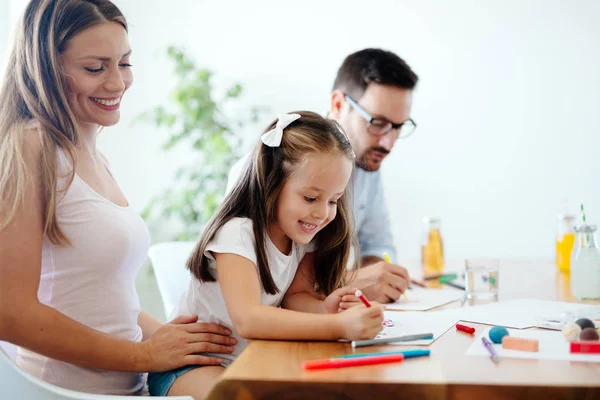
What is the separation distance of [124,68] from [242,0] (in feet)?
8.18

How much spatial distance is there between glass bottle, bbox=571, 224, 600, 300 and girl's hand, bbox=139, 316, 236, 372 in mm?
842

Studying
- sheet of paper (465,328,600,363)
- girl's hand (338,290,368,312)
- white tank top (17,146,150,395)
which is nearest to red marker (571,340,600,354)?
sheet of paper (465,328,600,363)

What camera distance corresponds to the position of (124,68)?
1450 millimetres

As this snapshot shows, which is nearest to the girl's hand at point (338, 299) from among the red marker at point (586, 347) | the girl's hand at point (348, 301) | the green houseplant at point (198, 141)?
the girl's hand at point (348, 301)

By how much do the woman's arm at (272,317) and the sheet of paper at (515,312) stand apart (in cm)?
32

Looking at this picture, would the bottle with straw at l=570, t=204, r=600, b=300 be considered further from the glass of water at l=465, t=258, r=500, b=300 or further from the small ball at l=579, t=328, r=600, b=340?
the small ball at l=579, t=328, r=600, b=340

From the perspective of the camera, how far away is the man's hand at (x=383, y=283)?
1.59m

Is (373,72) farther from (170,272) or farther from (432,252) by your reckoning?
(170,272)

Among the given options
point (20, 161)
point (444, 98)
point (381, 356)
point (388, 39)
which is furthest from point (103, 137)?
point (381, 356)

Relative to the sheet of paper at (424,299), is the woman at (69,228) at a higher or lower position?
higher

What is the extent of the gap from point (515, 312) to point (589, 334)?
35cm

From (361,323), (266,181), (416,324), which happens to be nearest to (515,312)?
(416,324)

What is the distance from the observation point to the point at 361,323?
107 cm

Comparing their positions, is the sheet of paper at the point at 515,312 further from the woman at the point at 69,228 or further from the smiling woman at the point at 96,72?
→ the smiling woman at the point at 96,72
